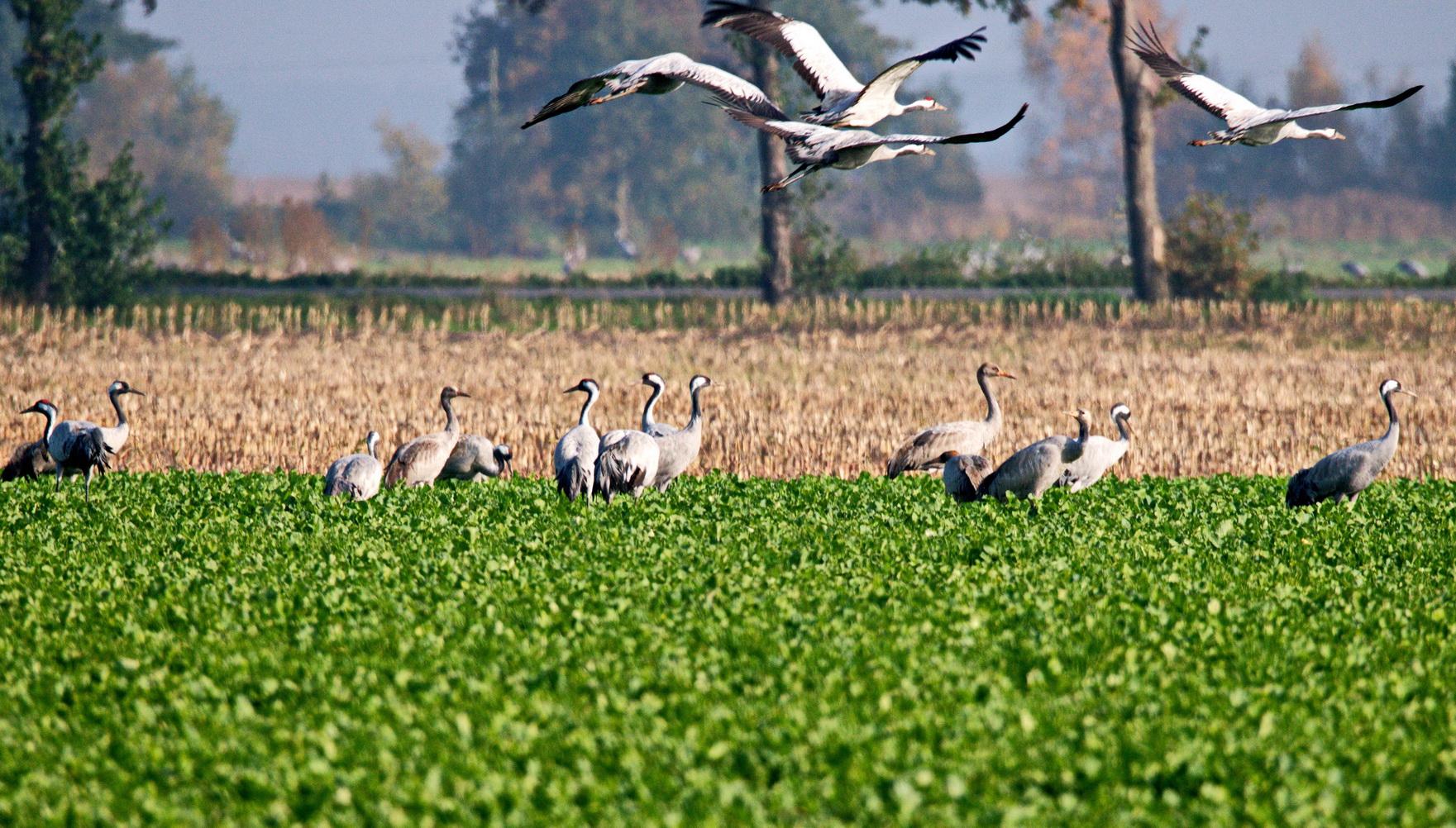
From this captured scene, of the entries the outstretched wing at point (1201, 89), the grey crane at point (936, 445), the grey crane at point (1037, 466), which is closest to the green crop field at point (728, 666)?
the grey crane at point (1037, 466)

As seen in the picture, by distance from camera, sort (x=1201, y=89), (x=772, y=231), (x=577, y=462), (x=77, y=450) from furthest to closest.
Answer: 1. (x=772, y=231)
2. (x=77, y=450)
3. (x=577, y=462)
4. (x=1201, y=89)

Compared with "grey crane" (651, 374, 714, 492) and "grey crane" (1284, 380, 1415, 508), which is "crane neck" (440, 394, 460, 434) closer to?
"grey crane" (651, 374, 714, 492)

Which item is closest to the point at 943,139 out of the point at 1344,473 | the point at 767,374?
the point at 1344,473

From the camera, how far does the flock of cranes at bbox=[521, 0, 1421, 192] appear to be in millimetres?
7809

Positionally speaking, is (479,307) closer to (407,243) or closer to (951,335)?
(951,335)

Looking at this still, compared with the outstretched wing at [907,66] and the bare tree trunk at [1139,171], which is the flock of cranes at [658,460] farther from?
the bare tree trunk at [1139,171]

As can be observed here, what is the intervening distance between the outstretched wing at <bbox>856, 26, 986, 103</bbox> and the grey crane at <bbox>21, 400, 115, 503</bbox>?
8.82 m

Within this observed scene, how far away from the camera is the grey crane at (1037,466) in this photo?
506 inches

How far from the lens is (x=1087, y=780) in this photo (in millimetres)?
6645

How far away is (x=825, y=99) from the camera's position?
9.30m

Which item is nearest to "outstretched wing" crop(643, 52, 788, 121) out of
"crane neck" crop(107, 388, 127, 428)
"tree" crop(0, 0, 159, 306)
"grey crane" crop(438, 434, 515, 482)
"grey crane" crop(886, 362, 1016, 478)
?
"grey crane" crop(886, 362, 1016, 478)

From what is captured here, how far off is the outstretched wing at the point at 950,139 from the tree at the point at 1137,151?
30193 mm

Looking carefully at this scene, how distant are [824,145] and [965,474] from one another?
5.53 m

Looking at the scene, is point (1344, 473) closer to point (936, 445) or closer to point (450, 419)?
point (936, 445)
